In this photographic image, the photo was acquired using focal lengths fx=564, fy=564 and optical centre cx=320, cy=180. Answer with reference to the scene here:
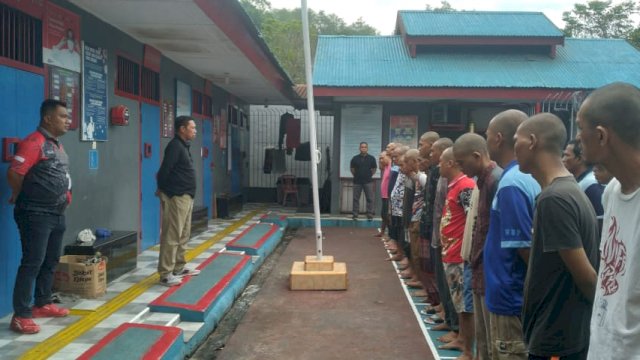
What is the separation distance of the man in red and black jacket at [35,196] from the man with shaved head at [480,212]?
10.7 ft

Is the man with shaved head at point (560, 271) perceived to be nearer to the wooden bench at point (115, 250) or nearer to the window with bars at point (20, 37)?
the window with bars at point (20, 37)

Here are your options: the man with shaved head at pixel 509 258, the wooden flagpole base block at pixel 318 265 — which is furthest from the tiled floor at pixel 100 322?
the man with shaved head at pixel 509 258

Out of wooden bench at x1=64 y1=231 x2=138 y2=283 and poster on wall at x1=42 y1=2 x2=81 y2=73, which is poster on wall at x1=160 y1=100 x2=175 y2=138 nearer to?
wooden bench at x1=64 y1=231 x2=138 y2=283

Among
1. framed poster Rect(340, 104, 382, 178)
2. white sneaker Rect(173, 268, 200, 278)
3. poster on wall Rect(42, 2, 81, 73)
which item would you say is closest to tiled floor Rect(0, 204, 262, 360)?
white sneaker Rect(173, 268, 200, 278)

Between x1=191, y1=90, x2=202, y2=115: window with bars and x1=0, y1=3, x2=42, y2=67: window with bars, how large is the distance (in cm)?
536

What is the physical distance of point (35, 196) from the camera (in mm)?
4543

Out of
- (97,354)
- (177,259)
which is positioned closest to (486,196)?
(97,354)

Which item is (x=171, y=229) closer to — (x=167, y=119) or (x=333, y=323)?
(x=333, y=323)

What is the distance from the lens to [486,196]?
3262 mm

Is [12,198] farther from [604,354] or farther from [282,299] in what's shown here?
[604,354]

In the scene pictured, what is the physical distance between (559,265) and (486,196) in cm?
110

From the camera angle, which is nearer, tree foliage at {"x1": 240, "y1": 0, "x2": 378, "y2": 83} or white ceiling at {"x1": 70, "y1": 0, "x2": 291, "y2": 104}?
white ceiling at {"x1": 70, "y1": 0, "x2": 291, "y2": 104}

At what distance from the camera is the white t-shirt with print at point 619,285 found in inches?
61.4

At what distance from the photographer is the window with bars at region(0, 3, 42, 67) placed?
15.8 feet
